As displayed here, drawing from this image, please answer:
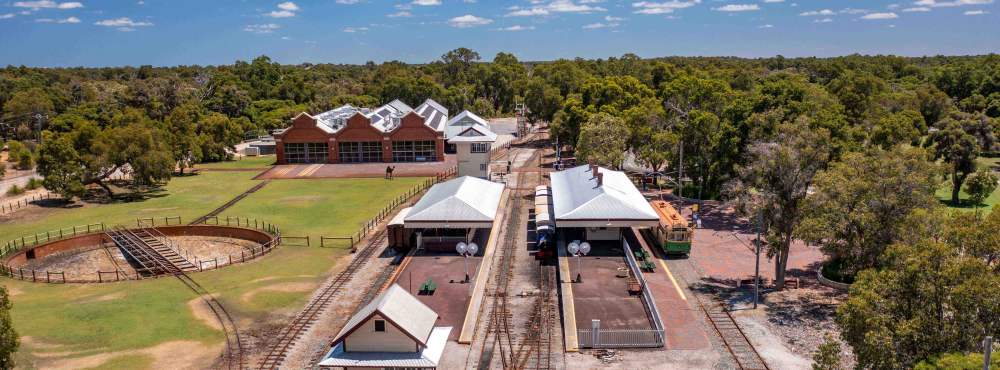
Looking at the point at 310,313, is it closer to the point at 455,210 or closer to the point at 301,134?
the point at 455,210

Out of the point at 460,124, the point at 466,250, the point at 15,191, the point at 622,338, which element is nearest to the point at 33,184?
the point at 15,191

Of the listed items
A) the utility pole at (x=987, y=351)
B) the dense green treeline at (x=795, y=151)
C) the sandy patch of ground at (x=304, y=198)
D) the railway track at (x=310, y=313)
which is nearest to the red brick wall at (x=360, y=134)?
the dense green treeline at (x=795, y=151)

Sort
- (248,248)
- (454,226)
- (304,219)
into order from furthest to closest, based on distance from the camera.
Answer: (304,219) → (248,248) → (454,226)

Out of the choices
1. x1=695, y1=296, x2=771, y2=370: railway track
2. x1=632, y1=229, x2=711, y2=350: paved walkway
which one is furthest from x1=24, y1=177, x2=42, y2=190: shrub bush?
x1=695, y1=296, x2=771, y2=370: railway track

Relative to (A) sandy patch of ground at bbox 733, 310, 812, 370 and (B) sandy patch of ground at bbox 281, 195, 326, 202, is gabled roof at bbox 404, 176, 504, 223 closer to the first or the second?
(A) sandy patch of ground at bbox 733, 310, 812, 370

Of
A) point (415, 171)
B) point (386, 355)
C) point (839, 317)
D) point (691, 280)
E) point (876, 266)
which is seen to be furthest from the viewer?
point (415, 171)

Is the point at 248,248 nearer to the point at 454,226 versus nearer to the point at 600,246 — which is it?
the point at 454,226

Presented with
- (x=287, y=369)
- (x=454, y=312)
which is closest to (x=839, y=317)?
(x=454, y=312)
